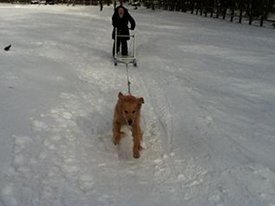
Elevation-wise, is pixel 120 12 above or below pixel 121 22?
above

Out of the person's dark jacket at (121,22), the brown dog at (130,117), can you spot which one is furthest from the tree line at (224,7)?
the brown dog at (130,117)

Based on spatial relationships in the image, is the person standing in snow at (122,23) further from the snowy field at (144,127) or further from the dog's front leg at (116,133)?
the dog's front leg at (116,133)

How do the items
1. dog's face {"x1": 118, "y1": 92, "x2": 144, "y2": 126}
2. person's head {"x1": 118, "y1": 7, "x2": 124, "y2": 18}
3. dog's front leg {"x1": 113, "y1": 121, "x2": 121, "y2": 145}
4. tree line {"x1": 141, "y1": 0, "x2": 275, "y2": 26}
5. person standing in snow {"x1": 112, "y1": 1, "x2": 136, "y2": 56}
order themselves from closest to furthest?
dog's face {"x1": 118, "y1": 92, "x2": 144, "y2": 126} → dog's front leg {"x1": 113, "y1": 121, "x2": 121, "y2": 145} → person's head {"x1": 118, "y1": 7, "x2": 124, "y2": 18} → person standing in snow {"x1": 112, "y1": 1, "x2": 136, "y2": 56} → tree line {"x1": 141, "y1": 0, "x2": 275, "y2": 26}

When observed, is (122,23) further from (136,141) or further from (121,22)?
(136,141)

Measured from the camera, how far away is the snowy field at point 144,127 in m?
5.46

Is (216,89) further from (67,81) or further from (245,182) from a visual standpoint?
(245,182)

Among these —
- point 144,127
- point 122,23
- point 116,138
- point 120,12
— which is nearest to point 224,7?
point 122,23

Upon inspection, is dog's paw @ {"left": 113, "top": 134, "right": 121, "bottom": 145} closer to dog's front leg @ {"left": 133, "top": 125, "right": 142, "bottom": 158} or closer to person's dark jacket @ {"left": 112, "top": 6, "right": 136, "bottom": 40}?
dog's front leg @ {"left": 133, "top": 125, "right": 142, "bottom": 158}

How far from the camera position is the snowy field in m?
5.46

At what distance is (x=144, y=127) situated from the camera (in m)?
7.85

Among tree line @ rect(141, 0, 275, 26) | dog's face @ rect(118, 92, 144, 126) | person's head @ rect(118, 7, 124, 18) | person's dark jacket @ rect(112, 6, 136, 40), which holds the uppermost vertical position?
person's head @ rect(118, 7, 124, 18)

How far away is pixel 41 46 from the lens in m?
14.7

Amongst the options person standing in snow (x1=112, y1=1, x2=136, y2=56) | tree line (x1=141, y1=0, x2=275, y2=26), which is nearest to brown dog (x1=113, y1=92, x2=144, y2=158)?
person standing in snow (x1=112, y1=1, x2=136, y2=56)

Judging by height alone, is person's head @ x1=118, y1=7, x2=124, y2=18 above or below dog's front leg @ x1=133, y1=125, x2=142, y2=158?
above
